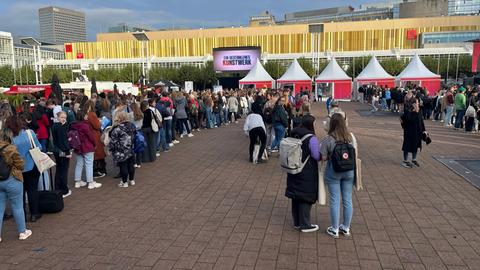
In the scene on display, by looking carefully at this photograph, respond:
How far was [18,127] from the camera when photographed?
5215mm

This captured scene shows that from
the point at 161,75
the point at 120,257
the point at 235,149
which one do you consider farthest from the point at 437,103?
the point at 161,75

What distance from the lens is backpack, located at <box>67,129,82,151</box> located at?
7.01 m

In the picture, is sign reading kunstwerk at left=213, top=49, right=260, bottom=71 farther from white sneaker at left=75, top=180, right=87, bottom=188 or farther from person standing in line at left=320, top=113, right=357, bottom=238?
person standing in line at left=320, top=113, right=357, bottom=238

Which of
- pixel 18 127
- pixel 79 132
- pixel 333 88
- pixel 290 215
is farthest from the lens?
pixel 333 88

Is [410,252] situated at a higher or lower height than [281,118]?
lower

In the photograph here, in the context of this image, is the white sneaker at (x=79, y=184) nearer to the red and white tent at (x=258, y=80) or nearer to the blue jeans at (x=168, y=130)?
the blue jeans at (x=168, y=130)

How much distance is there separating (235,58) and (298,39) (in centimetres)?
2768

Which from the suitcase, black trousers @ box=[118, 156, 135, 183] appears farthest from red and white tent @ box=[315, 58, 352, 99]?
the suitcase

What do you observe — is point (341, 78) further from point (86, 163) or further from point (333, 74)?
point (86, 163)

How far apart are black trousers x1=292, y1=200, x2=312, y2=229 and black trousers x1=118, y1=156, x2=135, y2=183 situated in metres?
3.60

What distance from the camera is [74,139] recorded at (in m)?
7.03

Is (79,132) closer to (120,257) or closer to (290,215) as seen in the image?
(120,257)

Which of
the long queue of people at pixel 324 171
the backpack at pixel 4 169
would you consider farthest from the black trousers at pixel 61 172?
the long queue of people at pixel 324 171

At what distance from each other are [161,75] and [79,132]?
208ft
